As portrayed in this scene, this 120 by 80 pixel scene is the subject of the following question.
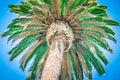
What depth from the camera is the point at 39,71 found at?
605 inches

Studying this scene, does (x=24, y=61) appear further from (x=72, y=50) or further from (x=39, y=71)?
(x=72, y=50)

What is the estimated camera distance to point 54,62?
34.4ft

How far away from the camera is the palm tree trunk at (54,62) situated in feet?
31.7

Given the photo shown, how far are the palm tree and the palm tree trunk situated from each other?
0.31ft

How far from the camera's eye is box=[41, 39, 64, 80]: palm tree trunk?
381 inches

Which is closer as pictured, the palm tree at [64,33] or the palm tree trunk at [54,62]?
the palm tree trunk at [54,62]

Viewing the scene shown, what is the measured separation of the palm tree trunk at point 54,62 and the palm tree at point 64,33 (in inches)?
3.7

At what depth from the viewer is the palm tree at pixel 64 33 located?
44.5 ft

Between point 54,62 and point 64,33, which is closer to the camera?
point 54,62

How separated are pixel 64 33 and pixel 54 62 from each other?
269 cm

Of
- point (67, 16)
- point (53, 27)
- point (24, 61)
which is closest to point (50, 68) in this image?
point (53, 27)

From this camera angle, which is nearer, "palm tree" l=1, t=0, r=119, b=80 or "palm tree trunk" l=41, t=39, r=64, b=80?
"palm tree trunk" l=41, t=39, r=64, b=80

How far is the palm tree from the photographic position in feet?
44.5

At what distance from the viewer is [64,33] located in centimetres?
1285
